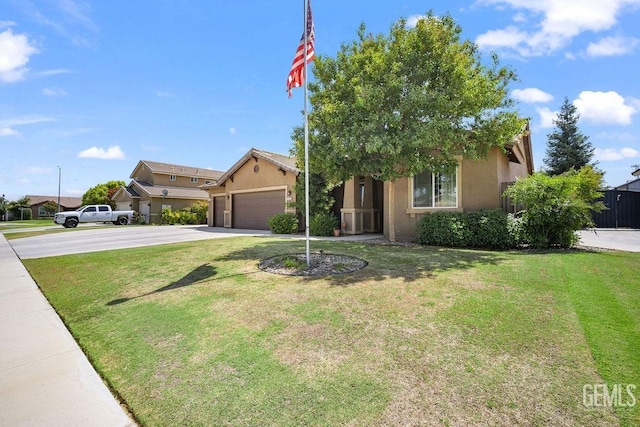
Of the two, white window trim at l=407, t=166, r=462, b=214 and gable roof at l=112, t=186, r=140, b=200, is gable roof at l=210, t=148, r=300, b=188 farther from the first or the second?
gable roof at l=112, t=186, r=140, b=200

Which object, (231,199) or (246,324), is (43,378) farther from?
(231,199)

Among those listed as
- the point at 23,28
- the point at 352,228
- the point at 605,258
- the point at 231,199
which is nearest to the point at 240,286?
the point at 605,258

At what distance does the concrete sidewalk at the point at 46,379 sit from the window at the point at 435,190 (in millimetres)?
11318

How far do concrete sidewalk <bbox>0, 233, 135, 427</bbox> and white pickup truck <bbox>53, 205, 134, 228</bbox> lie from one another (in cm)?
2746

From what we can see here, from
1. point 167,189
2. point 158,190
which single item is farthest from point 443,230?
point 167,189

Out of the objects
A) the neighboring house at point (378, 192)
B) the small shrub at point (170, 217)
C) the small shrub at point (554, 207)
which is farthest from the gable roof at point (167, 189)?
the small shrub at point (554, 207)

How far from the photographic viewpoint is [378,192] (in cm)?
1652

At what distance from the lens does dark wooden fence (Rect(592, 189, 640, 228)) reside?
19.6 m

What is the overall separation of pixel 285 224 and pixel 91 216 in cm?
2332

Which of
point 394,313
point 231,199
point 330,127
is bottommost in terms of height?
point 394,313

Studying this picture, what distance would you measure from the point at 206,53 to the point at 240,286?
32.3 ft

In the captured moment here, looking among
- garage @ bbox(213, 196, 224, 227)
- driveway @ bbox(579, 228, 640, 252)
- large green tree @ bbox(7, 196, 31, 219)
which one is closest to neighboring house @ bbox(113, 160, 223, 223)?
garage @ bbox(213, 196, 224, 227)

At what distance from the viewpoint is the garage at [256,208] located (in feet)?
62.6

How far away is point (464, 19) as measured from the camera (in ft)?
31.8
